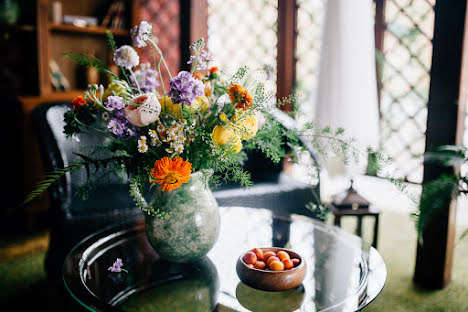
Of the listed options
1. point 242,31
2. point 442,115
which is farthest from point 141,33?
point 242,31

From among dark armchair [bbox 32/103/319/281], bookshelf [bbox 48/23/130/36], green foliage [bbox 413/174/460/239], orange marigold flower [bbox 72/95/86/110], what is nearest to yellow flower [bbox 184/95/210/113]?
orange marigold flower [bbox 72/95/86/110]

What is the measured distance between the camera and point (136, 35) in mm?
793

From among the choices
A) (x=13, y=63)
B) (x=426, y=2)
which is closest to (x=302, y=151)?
(x=13, y=63)

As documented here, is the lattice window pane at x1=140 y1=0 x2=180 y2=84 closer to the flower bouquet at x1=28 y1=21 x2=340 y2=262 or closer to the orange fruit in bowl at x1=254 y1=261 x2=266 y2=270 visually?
the flower bouquet at x1=28 y1=21 x2=340 y2=262

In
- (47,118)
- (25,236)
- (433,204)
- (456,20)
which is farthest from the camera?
(25,236)

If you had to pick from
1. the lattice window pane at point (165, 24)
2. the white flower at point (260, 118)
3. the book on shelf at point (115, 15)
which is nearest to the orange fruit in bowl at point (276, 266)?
the white flower at point (260, 118)

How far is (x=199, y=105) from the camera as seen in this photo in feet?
2.72

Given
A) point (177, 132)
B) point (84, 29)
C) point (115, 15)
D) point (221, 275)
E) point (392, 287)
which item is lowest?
point (392, 287)

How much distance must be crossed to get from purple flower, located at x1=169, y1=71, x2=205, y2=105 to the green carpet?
1012mm

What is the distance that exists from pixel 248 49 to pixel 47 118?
2.22 metres

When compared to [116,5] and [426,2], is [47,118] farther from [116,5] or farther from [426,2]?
[426,2]

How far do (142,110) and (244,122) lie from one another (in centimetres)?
21

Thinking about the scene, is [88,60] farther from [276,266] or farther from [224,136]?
[276,266]

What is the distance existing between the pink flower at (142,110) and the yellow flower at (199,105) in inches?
2.9
